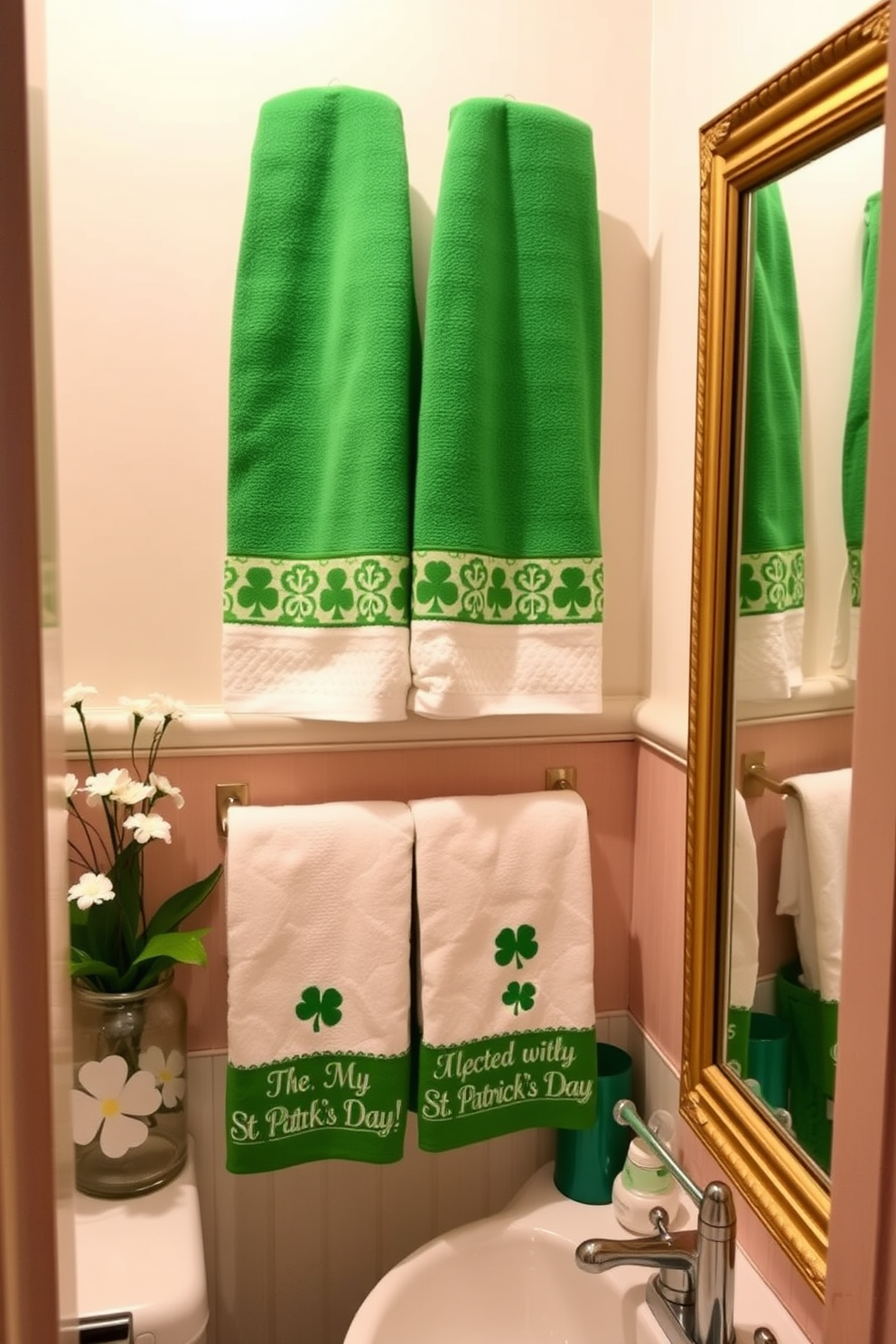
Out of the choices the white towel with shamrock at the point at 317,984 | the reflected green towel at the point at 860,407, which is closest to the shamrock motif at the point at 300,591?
the white towel with shamrock at the point at 317,984

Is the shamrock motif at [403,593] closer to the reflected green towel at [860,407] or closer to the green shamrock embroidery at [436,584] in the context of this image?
the green shamrock embroidery at [436,584]

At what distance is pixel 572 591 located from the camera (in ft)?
4.01

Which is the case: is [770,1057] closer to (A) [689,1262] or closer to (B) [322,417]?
(A) [689,1262]

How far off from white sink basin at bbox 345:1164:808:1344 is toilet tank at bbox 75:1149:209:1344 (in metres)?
0.17

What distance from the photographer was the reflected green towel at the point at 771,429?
38.0 inches

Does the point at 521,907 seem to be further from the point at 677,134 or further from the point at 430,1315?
the point at 677,134

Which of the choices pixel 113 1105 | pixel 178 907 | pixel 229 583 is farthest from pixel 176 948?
pixel 229 583

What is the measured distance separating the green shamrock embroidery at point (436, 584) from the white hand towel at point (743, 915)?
0.36 meters

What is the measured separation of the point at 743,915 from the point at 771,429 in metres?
0.47

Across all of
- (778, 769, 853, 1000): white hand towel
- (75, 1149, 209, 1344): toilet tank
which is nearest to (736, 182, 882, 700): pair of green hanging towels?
(778, 769, 853, 1000): white hand towel

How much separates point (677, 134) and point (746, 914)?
864 millimetres

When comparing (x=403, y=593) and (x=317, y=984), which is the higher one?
(x=403, y=593)

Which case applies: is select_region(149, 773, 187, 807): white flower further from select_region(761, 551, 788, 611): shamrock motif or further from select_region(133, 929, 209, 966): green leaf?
select_region(761, 551, 788, 611): shamrock motif

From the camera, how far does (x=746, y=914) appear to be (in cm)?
106
